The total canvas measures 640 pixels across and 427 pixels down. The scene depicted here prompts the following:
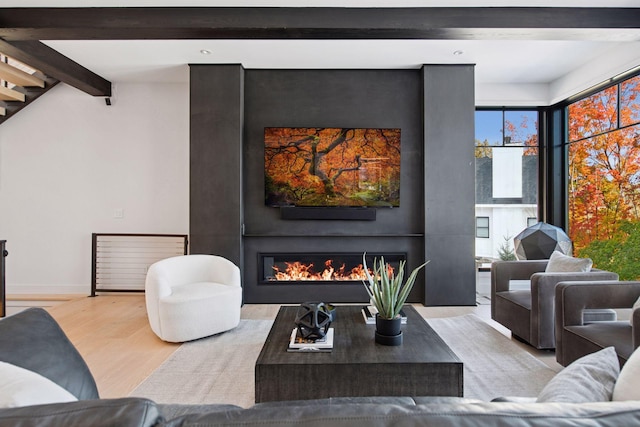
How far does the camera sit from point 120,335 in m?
3.37

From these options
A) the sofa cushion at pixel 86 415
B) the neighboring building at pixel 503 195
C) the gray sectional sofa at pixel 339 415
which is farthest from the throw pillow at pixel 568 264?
the sofa cushion at pixel 86 415

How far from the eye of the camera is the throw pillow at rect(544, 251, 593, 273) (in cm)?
290

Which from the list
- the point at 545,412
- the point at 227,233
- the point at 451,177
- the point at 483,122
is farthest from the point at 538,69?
the point at 545,412

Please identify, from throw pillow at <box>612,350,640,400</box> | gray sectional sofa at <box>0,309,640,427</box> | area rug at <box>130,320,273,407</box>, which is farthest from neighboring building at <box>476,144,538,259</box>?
gray sectional sofa at <box>0,309,640,427</box>

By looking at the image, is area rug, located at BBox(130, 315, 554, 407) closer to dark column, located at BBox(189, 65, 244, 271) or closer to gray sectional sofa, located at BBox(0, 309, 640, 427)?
dark column, located at BBox(189, 65, 244, 271)

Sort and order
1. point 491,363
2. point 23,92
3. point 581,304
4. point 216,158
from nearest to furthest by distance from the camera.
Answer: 1. point 581,304
2. point 491,363
3. point 216,158
4. point 23,92

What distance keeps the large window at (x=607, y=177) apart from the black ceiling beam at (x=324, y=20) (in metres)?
1.26

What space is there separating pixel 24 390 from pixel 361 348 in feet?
5.16

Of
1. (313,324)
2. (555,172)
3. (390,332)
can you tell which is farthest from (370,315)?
(555,172)

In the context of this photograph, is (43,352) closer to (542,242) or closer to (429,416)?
(429,416)

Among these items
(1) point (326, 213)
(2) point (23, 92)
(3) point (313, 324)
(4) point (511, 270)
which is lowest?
(3) point (313, 324)

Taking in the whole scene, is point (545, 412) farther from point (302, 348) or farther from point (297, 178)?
point (297, 178)

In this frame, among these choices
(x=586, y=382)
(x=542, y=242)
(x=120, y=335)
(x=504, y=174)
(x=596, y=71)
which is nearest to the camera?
(x=586, y=382)

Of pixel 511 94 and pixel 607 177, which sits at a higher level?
pixel 511 94
